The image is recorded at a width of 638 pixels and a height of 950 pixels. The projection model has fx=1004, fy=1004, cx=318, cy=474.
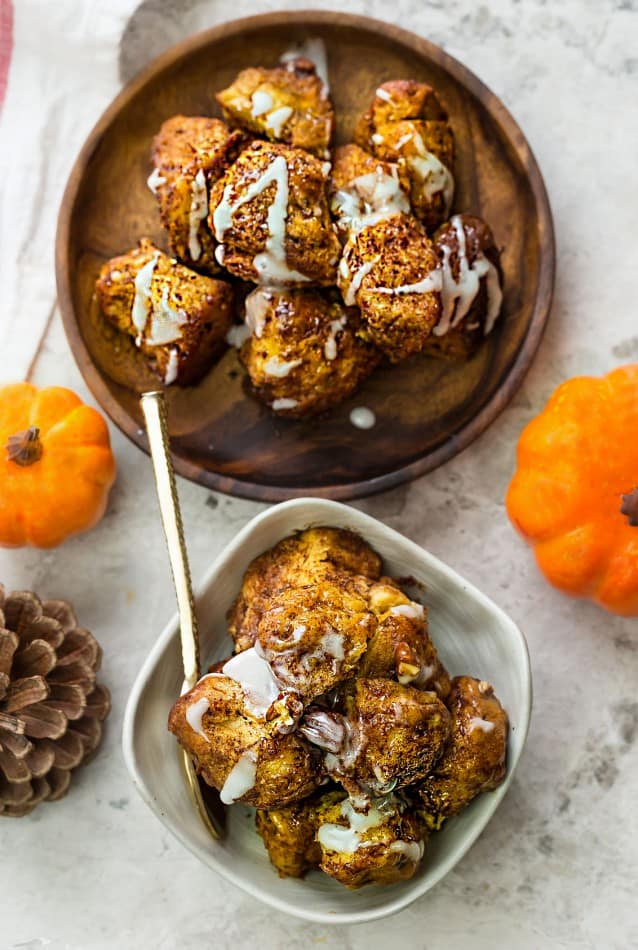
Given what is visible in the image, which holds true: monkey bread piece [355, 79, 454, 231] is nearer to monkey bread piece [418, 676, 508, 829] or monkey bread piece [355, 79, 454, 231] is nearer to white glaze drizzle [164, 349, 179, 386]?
white glaze drizzle [164, 349, 179, 386]

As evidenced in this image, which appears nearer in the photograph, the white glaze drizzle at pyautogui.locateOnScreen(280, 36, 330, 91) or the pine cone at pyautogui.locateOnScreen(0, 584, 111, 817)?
the pine cone at pyautogui.locateOnScreen(0, 584, 111, 817)

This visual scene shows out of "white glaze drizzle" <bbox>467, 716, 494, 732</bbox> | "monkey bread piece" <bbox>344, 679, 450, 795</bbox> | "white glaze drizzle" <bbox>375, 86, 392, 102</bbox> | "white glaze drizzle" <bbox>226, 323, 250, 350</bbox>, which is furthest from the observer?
"white glaze drizzle" <bbox>226, 323, 250, 350</bbox>

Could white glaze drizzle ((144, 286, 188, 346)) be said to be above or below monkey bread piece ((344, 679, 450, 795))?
above

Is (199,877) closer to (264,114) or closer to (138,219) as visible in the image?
(138,219)

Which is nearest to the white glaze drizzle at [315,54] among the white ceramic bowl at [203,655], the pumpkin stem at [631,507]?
the white ceramic bowl at [203,655]

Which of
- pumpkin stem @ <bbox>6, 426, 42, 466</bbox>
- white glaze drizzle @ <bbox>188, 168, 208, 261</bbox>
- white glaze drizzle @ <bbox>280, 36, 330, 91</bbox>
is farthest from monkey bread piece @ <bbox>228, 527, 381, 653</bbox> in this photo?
white glaze drizzle @ <bbox>280, 36, 330, 91</bbox>

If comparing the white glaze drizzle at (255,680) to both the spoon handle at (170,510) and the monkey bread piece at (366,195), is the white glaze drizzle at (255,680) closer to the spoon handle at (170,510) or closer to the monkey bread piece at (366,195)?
the spoon handle at (170,510)
